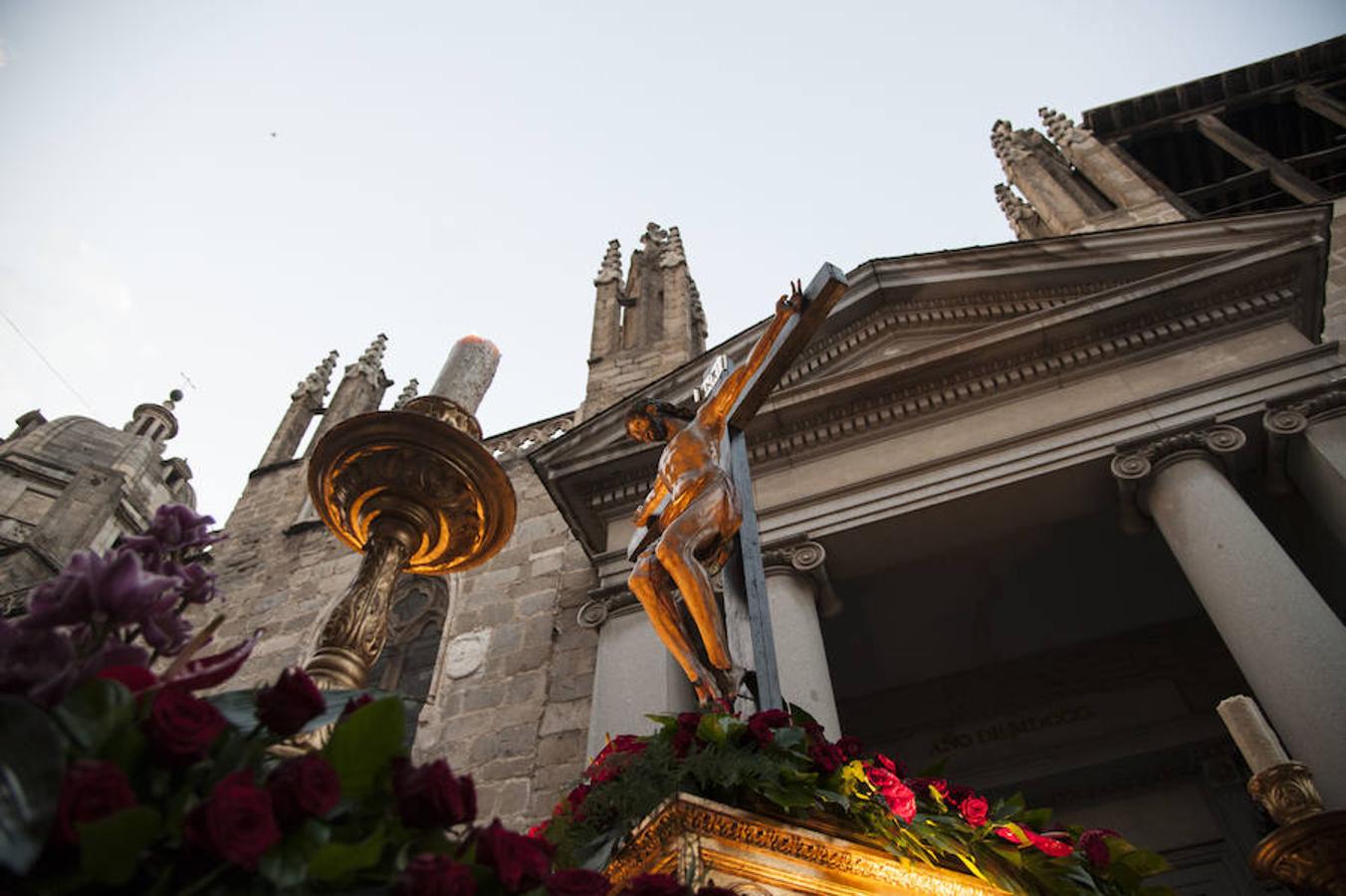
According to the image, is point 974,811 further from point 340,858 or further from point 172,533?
point 172,533

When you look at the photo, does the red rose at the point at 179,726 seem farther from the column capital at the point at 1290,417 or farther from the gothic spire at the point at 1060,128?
the gothic spire at the point at 1060,128

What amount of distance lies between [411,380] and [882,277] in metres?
9.97

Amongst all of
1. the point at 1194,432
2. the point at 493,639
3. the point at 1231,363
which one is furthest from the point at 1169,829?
the point at 493,639

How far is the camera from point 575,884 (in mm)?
1487

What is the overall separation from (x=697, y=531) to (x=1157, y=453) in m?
4.83

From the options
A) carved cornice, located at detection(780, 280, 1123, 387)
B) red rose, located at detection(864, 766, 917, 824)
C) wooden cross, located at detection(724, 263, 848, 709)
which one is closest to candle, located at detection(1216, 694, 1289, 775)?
red rose, located at detection(864, 766, 917, 824)

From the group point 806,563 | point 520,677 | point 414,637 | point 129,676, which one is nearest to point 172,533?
point 129,676

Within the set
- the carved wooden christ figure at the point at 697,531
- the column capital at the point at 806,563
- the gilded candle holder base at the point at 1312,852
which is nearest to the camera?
the gilded candle holder base at the point at 1312,852

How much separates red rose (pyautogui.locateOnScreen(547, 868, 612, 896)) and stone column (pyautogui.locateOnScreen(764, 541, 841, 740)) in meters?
3.88

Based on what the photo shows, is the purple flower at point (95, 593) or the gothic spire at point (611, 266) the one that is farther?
the gothic spire at point (611, 266)

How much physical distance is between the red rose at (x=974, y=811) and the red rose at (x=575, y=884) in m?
1.76

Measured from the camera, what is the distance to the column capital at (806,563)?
707cm

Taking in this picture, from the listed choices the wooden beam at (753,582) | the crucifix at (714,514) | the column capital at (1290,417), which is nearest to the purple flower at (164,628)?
the wooden beam at (753,582)

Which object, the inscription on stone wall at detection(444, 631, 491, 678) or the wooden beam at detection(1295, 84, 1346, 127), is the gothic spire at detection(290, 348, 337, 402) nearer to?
the inscription on stone wall at detection(444, 631, 491, 678)
